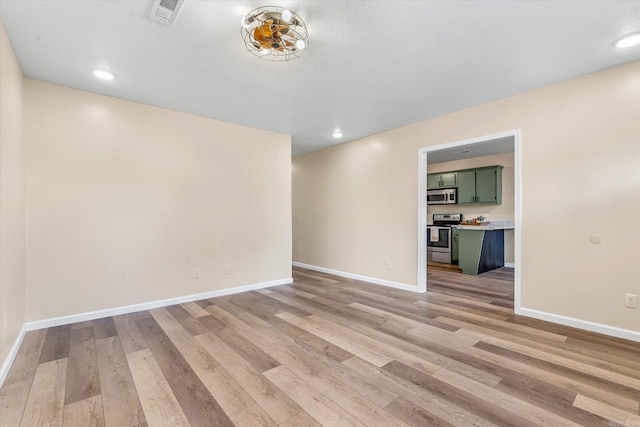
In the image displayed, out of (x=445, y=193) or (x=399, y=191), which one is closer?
(x=399, y=191)

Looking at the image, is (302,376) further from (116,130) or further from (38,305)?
(116,130)

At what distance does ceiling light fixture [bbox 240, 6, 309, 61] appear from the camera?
193 centimetres

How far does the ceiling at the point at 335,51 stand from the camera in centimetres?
196

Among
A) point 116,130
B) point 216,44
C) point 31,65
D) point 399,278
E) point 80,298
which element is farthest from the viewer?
point 399,278

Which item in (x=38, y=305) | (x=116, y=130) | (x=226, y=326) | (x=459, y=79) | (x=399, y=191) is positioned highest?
(x=459, y=79)

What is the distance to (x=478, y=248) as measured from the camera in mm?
5562

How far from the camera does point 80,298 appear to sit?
10.3ft

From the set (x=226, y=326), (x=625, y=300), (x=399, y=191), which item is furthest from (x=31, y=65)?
(x=625, y=300)

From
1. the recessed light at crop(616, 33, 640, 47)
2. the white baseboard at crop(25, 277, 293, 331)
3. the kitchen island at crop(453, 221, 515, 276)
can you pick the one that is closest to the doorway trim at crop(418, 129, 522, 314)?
the recessed light at crop(616, 33, 640, 47)

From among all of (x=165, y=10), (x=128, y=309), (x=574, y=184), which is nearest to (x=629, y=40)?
(x=574, y=184)

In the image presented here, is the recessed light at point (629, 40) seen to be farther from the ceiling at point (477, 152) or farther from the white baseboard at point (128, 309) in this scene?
the white baseboard at point (128, 309)

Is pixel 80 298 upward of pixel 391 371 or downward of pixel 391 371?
upward

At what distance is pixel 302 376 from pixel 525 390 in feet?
4.88

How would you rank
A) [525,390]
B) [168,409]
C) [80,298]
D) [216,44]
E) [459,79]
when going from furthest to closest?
[80,298]
[459,79]
[216,44]
[525,390]
[168,409]
